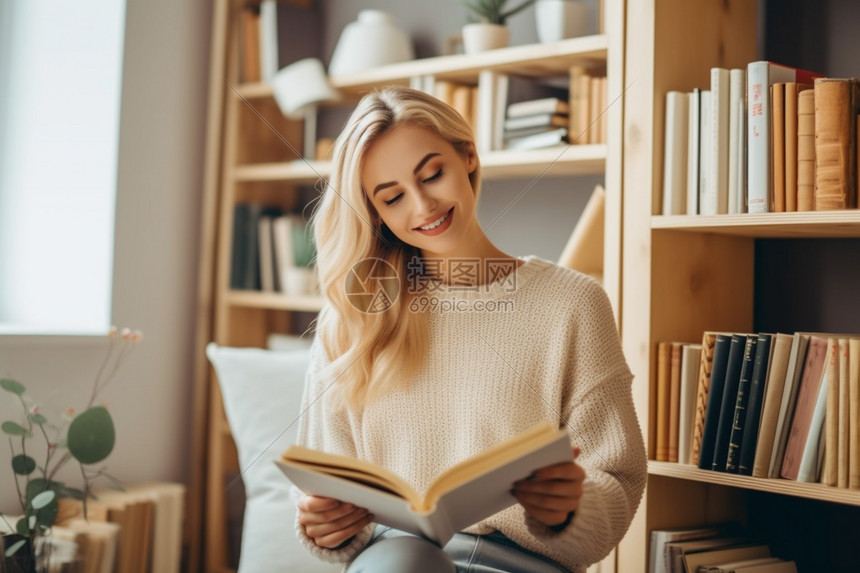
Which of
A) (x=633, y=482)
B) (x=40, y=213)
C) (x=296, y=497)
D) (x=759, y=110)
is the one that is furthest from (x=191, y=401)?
(x=759, y=110)

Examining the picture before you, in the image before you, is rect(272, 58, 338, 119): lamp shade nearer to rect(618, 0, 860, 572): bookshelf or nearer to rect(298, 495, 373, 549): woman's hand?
rect(618, 0, 860, 572): bookshelf

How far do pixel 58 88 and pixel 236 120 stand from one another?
439 millimetres

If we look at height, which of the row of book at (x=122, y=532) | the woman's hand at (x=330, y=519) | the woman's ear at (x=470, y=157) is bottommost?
the row of book at (x=122, y=532)

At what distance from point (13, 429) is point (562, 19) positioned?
1.35 m

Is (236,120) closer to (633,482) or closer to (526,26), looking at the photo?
(526,26)

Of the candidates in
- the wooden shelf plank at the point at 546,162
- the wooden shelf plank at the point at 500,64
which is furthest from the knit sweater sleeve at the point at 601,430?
the wooden shelf plank at the point at 500,64

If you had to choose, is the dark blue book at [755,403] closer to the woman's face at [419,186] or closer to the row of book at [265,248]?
the woman's face at [419,186]

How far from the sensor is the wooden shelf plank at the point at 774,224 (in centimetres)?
127

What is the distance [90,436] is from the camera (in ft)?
5.36

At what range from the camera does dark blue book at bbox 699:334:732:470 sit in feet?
4.50

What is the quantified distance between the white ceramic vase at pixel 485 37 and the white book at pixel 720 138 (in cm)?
59

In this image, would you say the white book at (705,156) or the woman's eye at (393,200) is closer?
the woman's eye at (393,200)

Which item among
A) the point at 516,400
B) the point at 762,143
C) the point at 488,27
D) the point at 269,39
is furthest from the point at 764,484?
the point at 269,39

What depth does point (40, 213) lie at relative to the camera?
6.89ft
